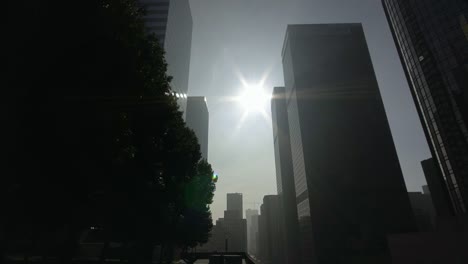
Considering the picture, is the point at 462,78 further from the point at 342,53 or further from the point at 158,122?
the point at 158,122

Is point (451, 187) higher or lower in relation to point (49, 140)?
higher

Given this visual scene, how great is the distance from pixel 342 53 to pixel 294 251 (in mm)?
102288

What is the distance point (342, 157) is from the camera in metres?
89.1

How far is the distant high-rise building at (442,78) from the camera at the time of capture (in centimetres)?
5447

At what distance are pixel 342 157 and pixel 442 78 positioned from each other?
39100 mm

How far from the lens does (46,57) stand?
5.63 meters

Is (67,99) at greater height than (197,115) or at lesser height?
lesser

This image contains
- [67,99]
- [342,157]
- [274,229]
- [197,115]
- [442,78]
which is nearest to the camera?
[67,99]

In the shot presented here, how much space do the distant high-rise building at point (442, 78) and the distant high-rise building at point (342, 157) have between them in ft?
86.9

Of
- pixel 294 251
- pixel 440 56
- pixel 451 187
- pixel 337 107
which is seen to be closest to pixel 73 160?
pixel 451 187

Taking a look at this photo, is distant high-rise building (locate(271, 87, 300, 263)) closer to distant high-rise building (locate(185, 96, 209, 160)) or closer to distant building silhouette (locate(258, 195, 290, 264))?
distant building silhouette (locate(258, 195, 290, 264))

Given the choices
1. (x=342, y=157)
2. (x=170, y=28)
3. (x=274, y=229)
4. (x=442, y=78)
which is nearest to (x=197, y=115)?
(x=170, y=28)

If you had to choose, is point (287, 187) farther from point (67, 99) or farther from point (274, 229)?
point (67, 99)

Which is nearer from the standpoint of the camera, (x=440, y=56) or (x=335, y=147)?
(x=440, y=56)
